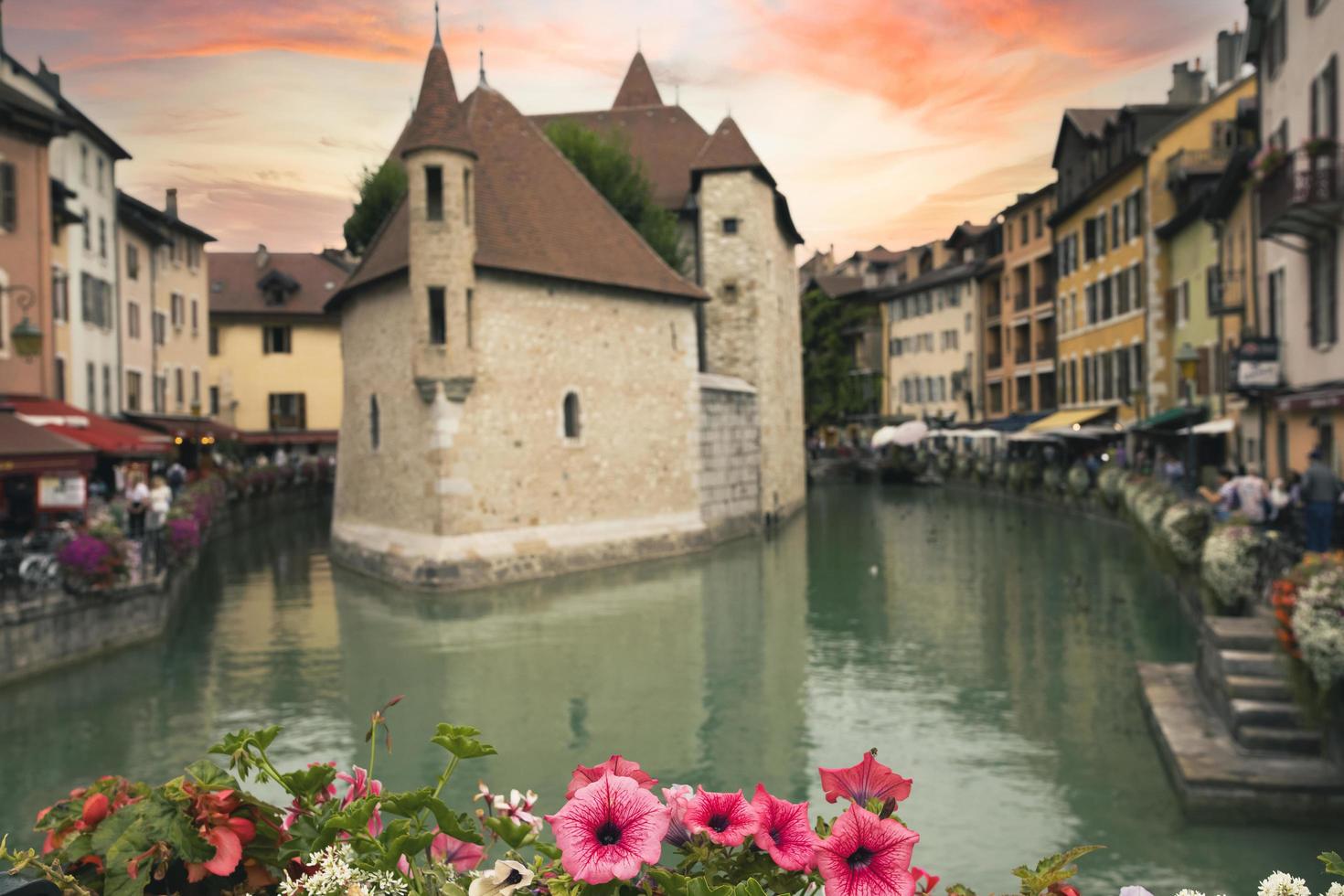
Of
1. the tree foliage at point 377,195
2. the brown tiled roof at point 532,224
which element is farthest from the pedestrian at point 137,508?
the tree foliage at point 377,195

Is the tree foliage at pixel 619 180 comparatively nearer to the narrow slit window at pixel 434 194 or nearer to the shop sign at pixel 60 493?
the narrow slit window at pixel 434 194

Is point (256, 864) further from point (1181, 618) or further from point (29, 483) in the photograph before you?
point (29, 483)

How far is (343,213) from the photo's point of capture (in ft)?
118

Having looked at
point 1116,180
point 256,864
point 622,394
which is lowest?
point 256,864

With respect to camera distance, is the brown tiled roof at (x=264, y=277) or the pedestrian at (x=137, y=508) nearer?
the pedestrian at (x=137, y=508)

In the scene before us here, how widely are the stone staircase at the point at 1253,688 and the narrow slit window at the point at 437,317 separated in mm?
15892

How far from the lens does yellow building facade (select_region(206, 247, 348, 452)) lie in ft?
182

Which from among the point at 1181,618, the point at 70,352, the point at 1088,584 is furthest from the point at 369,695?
the point at 70,352

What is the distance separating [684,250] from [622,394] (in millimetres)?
10441

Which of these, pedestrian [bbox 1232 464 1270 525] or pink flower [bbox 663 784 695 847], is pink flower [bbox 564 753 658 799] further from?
pedestrian [bbox 1232 464 1270 525]

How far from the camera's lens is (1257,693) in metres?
10.1

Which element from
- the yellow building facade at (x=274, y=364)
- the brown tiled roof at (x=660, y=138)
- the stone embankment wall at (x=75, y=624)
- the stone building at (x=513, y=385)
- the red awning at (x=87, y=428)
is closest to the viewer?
the stone embankment wall at (x=75, y=624)

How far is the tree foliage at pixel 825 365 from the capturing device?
63.9 meters

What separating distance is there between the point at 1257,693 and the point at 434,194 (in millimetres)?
17962
